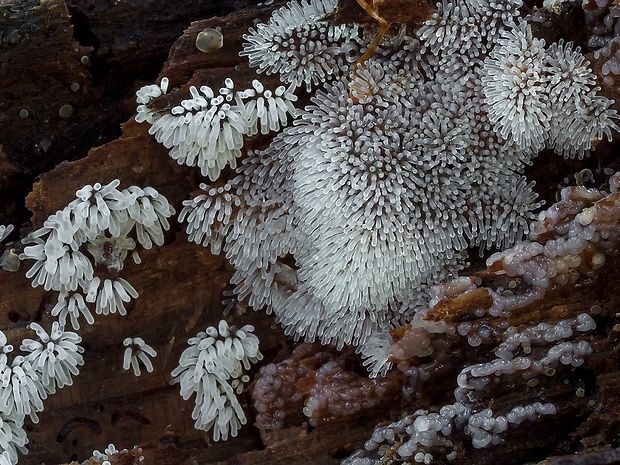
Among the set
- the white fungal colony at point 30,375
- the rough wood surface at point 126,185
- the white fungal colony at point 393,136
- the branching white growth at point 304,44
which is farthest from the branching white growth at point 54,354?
the branching white growth at point 304,44

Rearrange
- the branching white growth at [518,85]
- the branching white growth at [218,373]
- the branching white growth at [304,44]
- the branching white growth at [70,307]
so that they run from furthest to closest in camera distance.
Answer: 1. the branching white growth at [218,373]
2. the branching white growth at [70,307]
3. the branching white growth at [304,44]
4. the branching white growth at [518,85]

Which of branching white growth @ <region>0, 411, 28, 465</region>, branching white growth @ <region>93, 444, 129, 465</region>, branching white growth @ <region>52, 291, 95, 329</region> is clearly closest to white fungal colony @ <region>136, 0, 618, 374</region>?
→ branching white growth @ <region>52, 291, 95, 329</region>

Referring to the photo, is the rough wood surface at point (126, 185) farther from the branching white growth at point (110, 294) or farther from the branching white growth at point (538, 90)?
the branching white growth at point (538, 90)

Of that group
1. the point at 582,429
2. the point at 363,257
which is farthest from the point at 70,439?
the point at 582,429

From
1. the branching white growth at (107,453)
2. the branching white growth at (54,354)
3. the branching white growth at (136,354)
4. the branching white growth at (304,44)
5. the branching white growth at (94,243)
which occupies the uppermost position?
the branching white growth at (304,44)

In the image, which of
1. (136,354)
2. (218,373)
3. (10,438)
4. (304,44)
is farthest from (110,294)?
(304,44)
